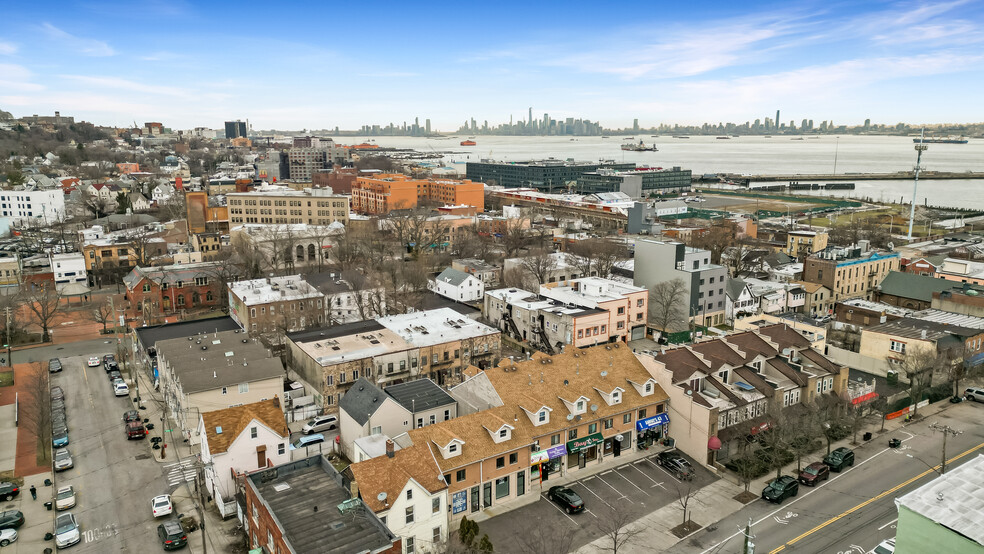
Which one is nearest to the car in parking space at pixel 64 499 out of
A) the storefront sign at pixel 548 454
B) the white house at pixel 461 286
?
the storefront sign at pixel 548 454

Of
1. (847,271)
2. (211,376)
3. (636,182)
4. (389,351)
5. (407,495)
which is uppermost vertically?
(636,182)

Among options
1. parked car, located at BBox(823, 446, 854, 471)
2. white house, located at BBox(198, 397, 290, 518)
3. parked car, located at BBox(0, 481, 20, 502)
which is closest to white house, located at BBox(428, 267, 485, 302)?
white house, located at BBox(198, 397, 290, 518)

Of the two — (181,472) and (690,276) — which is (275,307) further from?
(690,276)

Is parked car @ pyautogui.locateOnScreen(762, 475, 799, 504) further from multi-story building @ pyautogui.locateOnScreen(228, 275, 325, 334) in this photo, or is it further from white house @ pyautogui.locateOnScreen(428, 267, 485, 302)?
white house @ pyautogui.locateOnScreen(428, 267, 485, 302)

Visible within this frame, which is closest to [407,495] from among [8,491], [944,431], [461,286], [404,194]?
[8,491]

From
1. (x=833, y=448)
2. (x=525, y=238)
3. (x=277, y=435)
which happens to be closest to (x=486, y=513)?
(x=277, y=435)

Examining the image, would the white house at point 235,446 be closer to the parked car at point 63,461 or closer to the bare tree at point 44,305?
the parked car at point 63,461

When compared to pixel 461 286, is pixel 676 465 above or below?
below
